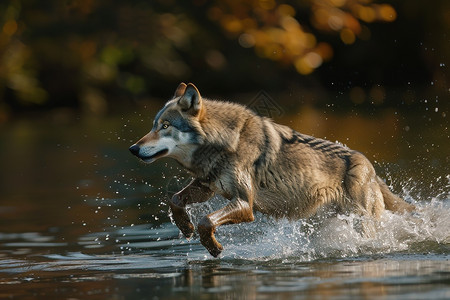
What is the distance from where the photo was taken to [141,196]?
46.4 feet

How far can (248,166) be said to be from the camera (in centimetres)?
923

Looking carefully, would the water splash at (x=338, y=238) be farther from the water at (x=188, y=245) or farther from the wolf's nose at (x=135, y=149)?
the wolf's nose at (x=135, y=149)

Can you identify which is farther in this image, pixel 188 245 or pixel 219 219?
pixel 188 245

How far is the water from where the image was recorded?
7574 mm

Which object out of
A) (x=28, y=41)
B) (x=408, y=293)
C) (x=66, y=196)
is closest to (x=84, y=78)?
(x=28, y=41)

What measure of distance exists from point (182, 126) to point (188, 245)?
158 centimetres

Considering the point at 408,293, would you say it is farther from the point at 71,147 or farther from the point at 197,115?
the point at 71,147

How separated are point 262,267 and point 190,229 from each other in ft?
4.23

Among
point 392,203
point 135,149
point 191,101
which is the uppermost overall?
point 191,101

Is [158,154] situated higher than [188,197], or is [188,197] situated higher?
[158,154]

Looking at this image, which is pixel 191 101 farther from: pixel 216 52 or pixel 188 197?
pixel 216 52

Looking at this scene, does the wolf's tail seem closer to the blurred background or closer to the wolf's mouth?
the wolf's mouth

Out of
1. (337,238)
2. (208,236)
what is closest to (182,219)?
(208,236)

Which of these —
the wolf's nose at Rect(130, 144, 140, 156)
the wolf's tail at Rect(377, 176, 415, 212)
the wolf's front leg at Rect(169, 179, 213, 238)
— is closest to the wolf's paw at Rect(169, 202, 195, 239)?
the wolf's front leg at Rect(169, 179, 213, 238)
